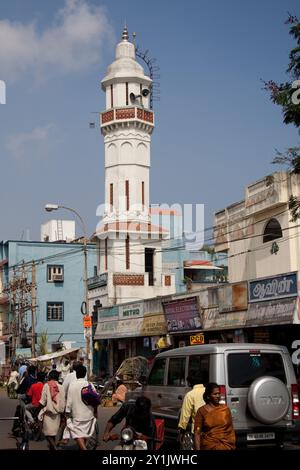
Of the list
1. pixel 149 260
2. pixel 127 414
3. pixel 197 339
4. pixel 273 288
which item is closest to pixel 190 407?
pixel 127 414

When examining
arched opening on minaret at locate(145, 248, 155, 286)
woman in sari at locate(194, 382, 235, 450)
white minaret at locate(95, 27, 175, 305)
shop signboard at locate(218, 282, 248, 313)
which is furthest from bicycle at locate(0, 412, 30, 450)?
arched opening on minaret at locate(145, 248, 155, 286)

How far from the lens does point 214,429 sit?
845cm

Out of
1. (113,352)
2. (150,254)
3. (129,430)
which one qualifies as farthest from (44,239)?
(129,430)

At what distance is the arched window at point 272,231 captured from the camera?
3088cm

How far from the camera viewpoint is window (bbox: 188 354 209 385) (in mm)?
11922

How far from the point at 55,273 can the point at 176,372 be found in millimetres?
46083

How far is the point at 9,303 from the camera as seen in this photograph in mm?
58969

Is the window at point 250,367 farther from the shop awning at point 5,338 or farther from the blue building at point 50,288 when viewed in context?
the shop awning at point 5,338

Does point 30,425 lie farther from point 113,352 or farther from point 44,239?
point 44,239

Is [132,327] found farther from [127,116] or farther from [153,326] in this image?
[127,116]

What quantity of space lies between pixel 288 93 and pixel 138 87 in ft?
114

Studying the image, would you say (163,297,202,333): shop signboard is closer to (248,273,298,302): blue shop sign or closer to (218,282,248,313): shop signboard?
(218,282,248,313): shop signboard

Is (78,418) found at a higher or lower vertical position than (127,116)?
lower

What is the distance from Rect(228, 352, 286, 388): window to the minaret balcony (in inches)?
1409
